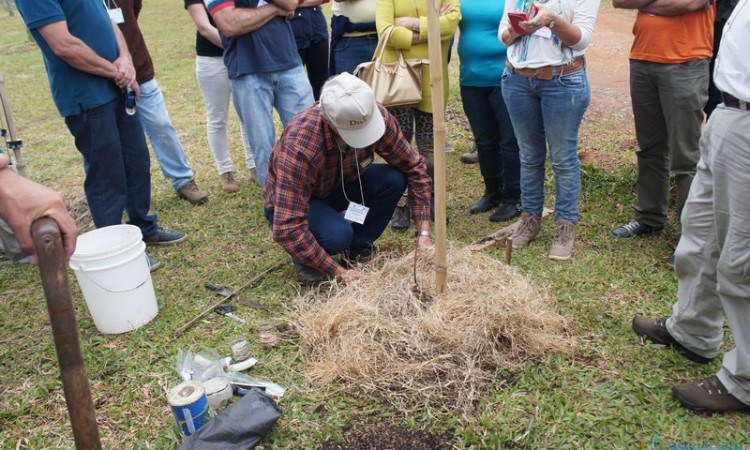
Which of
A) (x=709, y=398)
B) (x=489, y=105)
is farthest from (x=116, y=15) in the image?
(x=709, y=398)

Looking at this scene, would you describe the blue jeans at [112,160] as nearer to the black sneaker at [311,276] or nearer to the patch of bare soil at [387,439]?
the black sneaker at [311,276]

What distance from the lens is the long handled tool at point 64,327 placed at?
1555 millimetres

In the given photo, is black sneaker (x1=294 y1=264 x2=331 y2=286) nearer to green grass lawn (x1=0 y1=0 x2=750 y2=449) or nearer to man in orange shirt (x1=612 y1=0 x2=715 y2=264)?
green grass lawn (x1=0 y1=0 x2=750 y2=449)

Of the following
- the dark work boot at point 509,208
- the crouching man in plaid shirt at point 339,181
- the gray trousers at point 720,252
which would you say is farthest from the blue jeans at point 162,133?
the gray trousers at point 720,252

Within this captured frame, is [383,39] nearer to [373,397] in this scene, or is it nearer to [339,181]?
[339,181]

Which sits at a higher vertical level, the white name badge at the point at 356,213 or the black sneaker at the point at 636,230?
the white name badge at the point at 356,213

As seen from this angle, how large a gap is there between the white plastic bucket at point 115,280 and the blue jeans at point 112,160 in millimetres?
519

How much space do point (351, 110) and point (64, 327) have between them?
1.56 m

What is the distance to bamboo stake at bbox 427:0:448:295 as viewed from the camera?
7.32 ft

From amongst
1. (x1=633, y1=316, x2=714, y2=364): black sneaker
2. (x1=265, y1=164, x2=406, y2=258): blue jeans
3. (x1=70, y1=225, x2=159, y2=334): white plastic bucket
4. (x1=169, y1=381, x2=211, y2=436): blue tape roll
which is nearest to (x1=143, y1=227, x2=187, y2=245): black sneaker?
(x1=70, y1=225, x2=159, y2=334): white plastic bucket

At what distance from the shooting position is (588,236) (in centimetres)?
383

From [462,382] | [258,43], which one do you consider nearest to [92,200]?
[258,43]

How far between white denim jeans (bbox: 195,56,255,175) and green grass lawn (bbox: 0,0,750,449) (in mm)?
351

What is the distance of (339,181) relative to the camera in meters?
3.40
